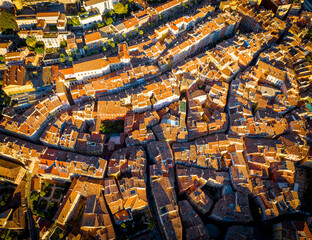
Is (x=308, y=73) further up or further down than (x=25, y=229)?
further up

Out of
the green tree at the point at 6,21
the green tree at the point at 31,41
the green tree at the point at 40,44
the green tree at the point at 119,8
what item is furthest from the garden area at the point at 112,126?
the green tree at the point at 6,21

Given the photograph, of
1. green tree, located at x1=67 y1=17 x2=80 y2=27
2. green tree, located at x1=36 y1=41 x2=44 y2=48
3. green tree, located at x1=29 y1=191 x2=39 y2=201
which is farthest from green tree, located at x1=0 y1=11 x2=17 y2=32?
green tree, located at x1=29 y1=191 x2=39 y2=201

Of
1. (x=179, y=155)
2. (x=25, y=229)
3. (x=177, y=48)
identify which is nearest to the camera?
(x=25, y=229)

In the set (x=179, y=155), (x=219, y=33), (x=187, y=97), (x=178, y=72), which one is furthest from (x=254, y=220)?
(x=219, y=33)

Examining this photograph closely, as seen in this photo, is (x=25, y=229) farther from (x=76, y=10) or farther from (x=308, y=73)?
(x=308, y=73)

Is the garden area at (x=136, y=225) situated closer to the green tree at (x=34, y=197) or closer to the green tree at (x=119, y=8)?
the green tree at (x=34, y=197)

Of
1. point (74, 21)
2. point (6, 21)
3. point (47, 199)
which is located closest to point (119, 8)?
point (74, 21)

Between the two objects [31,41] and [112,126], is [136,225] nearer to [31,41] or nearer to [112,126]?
[112,126]
